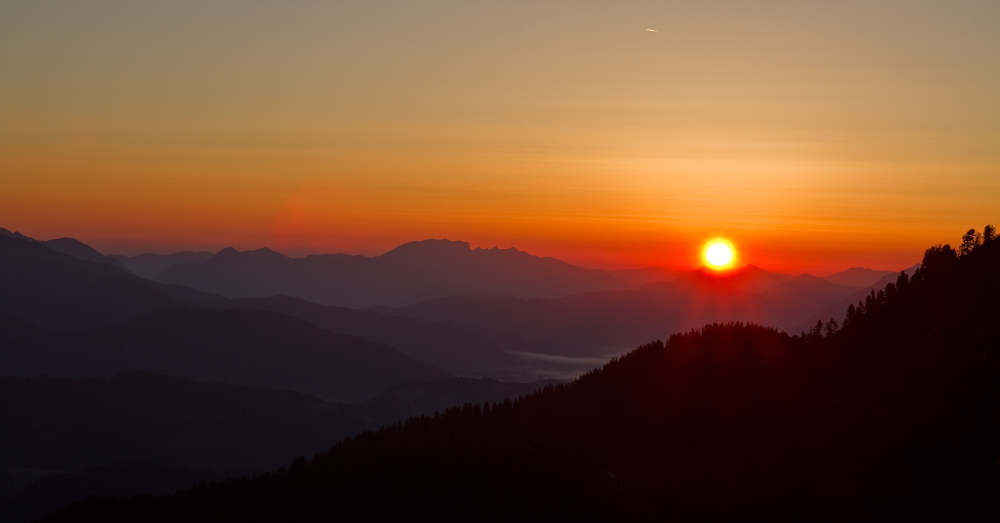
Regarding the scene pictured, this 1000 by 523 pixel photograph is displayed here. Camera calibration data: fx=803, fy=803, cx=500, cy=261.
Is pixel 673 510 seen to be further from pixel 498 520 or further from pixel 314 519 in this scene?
pixel 314 519

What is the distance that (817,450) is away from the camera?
510 ft

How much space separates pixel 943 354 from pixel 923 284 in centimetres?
1744

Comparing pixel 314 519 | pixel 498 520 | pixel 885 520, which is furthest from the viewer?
pixel 314 519

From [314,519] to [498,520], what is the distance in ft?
154

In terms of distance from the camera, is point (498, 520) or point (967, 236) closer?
point (967, 236)

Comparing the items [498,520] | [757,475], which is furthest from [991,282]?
[498,520]

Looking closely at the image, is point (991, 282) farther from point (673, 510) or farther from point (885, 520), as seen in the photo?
point (673, 510)

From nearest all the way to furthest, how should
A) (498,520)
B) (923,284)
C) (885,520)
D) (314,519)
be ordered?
(885,520)
(923,284)
(498,520)
(314,519)

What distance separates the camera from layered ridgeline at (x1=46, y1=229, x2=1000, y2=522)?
447ft

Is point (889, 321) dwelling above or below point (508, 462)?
above

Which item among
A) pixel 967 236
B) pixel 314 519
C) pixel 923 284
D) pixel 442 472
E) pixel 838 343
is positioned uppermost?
pixel 967 236

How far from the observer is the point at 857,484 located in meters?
145

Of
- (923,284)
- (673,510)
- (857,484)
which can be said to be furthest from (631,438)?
(923,284)

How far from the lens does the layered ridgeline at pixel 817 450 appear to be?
136 metres
